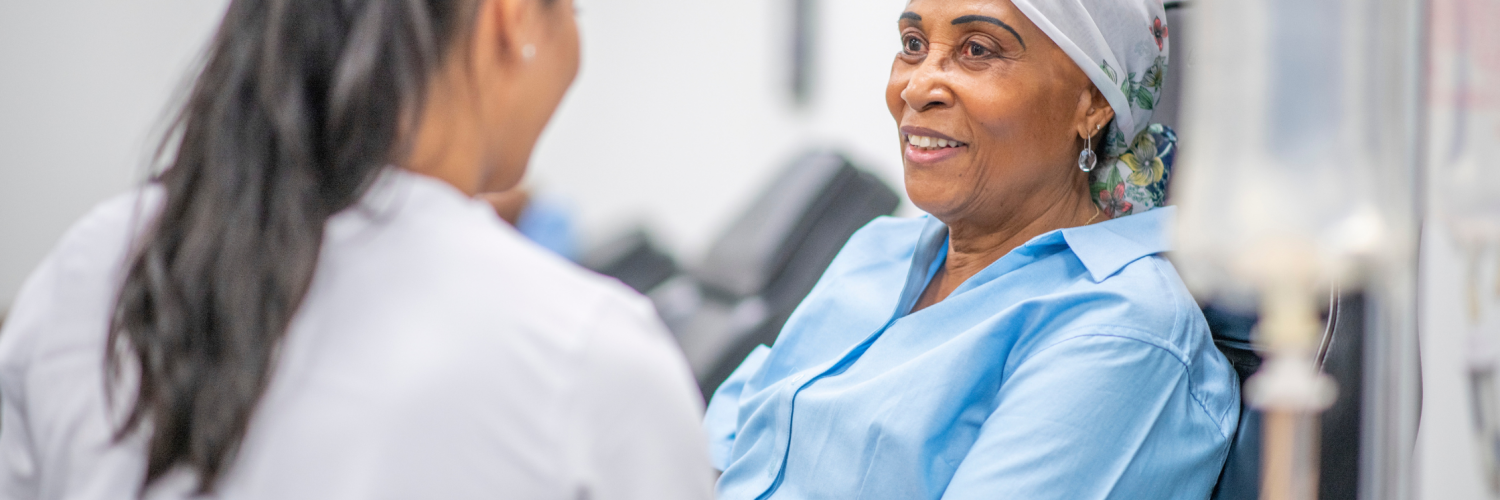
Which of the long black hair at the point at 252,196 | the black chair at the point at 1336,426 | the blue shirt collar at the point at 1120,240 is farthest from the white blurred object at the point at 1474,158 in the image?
the long black hair at the point at 252,196

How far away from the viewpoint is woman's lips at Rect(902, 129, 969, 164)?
145cm

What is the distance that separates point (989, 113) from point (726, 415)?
0.63m

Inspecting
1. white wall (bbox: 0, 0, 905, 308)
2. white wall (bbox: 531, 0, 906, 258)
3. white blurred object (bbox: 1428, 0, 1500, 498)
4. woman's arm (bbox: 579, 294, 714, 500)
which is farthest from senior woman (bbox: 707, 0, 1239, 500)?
white wall (bbox: 0, 0, 905, 308)

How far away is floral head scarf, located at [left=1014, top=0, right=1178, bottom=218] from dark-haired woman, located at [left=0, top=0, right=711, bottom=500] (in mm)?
856

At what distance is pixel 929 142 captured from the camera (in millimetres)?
1487

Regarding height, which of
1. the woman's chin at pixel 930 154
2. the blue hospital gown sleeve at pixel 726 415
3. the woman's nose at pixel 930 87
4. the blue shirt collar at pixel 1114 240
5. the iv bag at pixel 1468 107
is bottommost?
the blue hospital gown sleeve at pixel 726 415

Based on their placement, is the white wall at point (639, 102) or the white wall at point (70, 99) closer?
the white wall at point (639, 102)

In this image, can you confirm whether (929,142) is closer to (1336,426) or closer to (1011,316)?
(1011,316)

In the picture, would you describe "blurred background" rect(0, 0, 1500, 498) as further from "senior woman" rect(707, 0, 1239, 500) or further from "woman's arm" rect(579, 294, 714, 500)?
"woman's arm" rect(579, 294, 714, 500)

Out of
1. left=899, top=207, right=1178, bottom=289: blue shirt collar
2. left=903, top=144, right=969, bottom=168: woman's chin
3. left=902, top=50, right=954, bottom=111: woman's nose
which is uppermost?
left=902, top=50, right=954, bottom=111: woman's nose

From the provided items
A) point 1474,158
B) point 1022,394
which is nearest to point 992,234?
point 1022,394

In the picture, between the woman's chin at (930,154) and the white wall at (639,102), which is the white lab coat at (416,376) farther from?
the white wall at (639,102)

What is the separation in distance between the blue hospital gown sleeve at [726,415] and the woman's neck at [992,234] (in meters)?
0.30

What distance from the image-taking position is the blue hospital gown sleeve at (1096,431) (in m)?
1.14
